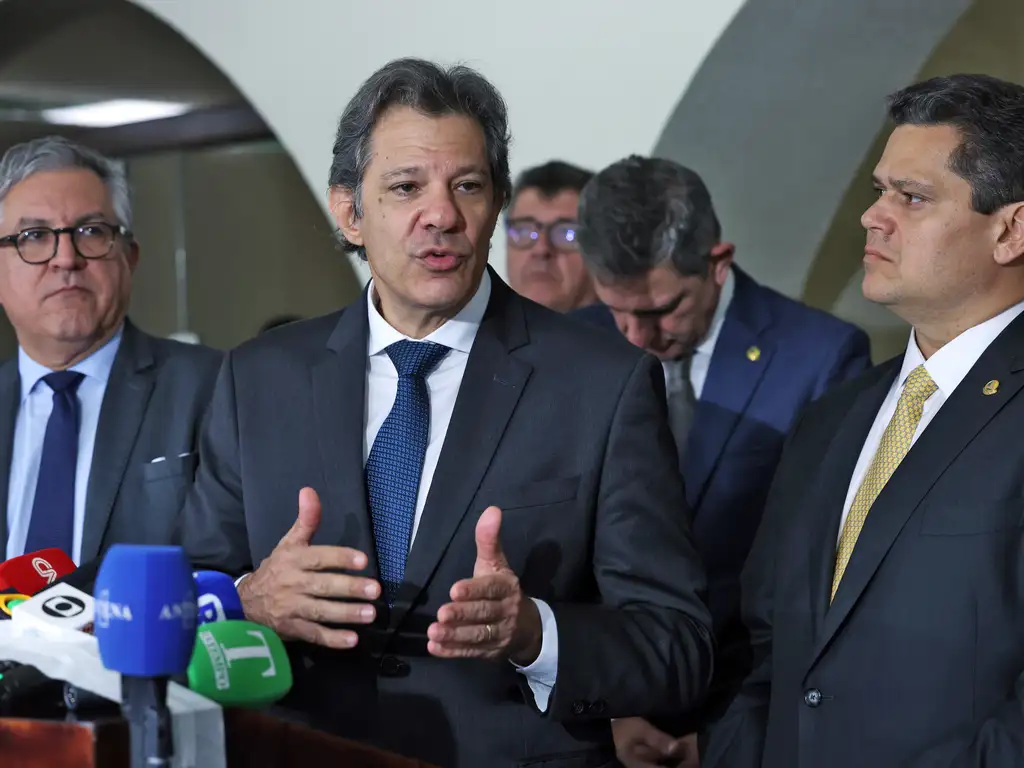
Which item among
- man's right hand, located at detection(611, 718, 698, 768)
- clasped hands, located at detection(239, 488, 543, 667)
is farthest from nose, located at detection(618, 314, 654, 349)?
clasped hands, located at detection(239, 488, 543, 667)

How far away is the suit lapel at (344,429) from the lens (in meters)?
2.11

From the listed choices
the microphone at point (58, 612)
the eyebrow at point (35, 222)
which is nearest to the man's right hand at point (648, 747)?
the microphone at point (58, 612)

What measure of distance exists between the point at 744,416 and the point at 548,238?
50.8 inches

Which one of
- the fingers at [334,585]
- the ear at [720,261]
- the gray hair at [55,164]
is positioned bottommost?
the fingers at [334,585]

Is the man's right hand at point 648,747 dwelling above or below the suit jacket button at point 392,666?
below

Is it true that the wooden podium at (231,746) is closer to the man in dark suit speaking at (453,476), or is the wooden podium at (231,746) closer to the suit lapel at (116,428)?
the man in dark suit speaking at (453,476)

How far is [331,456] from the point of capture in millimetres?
2156

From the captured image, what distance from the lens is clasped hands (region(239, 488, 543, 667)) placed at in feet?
5.79

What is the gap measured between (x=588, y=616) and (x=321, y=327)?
2.19 ft

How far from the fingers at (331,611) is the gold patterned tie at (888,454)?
811 mm

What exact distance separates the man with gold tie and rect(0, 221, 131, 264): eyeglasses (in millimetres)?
1490

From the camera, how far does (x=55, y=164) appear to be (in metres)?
3.06

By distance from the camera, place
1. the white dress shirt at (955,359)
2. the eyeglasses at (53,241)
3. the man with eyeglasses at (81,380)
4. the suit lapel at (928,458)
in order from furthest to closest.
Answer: the eyeglasses at (53,241) < the man with eyeglasses at (81,380) < the white dress shirt at (955,359) < the suit lapel at (928,458)

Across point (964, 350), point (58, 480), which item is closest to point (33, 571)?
point (58, 480)
